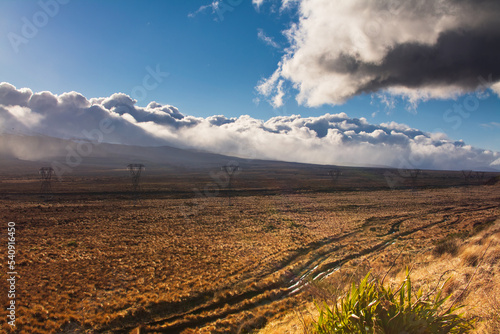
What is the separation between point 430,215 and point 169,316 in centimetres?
4486

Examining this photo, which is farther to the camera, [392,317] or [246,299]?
[246,299]

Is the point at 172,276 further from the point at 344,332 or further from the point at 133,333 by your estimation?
the point at 344,332

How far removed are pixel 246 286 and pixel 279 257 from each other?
627 cm

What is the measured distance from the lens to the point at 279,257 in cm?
2134

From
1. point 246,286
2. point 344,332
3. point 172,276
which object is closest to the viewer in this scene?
point 344,332

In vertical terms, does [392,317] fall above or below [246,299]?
above

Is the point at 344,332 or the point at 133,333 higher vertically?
the point at 344,332

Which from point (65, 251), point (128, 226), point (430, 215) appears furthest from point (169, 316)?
point (430, 215)

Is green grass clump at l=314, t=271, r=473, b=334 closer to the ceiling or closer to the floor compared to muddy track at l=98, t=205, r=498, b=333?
closer to the ceiling

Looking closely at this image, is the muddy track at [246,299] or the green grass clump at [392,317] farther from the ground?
the green grass clump at [392,317]

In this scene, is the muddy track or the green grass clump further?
the muddy track

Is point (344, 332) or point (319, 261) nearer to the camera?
point (344, 332)

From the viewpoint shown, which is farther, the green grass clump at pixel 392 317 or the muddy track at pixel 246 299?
the muddy track at pixel 246 299

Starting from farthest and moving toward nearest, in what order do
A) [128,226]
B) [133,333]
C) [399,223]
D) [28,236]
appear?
1. [399,223]
2. [128,226]
3. [28,236]
4. [133,333]
